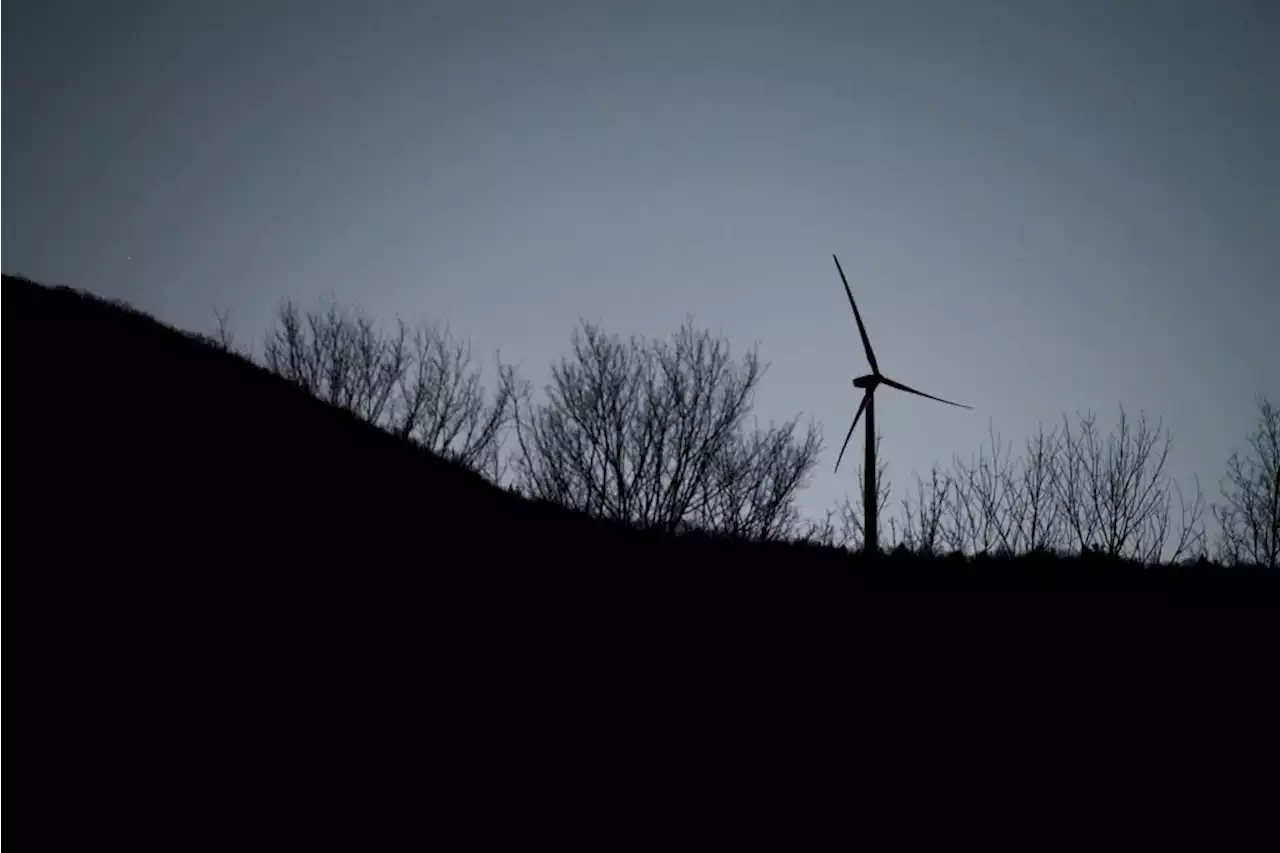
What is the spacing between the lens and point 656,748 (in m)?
7.12

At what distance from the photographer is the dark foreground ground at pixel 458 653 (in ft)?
19.8

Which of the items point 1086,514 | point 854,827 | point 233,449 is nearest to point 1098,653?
point 854,827

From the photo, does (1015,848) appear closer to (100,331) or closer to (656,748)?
(656,748)

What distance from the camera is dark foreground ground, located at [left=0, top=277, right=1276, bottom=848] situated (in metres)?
6.03

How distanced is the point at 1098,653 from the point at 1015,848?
2771 millimetres

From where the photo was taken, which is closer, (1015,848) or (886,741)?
(1015,848)

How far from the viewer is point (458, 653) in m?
8.14

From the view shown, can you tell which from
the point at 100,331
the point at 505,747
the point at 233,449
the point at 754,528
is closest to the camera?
the point at 505,747

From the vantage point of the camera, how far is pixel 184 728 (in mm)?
6234

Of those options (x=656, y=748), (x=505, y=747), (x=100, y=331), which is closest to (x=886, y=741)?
(x=656, y=748)

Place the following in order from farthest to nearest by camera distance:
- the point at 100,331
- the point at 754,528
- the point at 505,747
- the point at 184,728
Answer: the point at 754,528
the point at 100,331
the point at 505,747
the point at 184,728

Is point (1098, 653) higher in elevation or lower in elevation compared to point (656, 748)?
higher

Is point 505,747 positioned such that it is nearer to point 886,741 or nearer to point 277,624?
point 277,624

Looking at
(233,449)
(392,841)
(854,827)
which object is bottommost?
(392,841)
